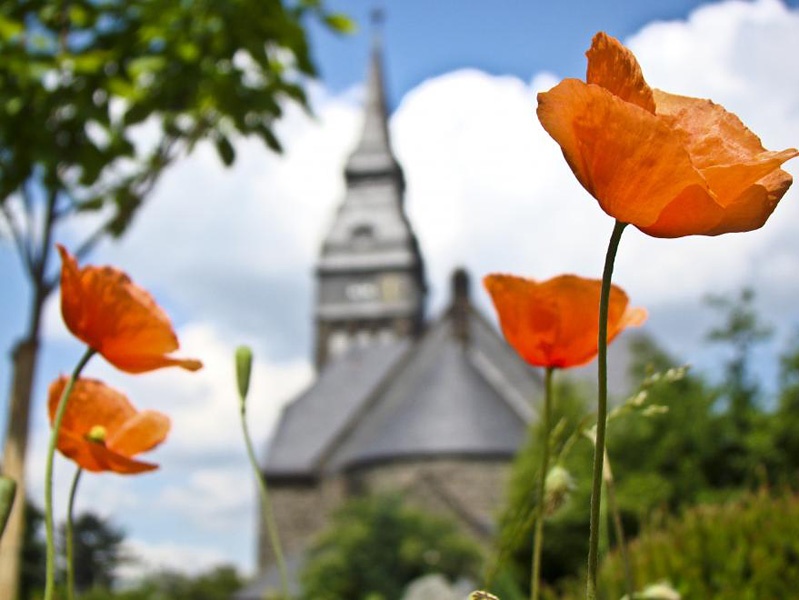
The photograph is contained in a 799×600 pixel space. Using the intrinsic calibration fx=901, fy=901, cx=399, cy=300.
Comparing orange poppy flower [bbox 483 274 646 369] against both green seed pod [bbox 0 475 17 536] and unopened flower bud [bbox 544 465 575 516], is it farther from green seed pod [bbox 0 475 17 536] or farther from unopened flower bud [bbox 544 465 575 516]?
green seed pod [bbox 0 475 17 536]

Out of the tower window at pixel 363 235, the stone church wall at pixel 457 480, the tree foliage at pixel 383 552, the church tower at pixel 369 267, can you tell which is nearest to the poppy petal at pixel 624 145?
the tree foliage at pixel 383 552

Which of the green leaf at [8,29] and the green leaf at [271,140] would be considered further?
the green leaf at [271,140]

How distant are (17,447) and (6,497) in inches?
141

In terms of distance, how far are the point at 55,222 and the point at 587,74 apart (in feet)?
15.9

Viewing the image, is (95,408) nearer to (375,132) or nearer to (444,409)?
(444,409)

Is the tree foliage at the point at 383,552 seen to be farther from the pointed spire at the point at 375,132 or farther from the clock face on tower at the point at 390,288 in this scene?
the pointed spire at the point at 375,132

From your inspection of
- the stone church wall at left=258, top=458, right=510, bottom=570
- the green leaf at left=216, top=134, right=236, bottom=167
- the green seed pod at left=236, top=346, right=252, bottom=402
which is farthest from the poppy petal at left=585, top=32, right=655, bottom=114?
the stone church wall at left=258, top=458, right=510, bottom=570

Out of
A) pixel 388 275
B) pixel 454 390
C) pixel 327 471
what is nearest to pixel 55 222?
pixel 454 390

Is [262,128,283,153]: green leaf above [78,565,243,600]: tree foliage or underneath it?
above

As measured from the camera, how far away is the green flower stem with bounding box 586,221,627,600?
0.57 metres

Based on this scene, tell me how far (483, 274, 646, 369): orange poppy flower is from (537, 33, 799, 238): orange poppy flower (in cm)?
36

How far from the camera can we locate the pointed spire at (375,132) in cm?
5456

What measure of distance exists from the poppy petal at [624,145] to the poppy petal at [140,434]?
0.62 m

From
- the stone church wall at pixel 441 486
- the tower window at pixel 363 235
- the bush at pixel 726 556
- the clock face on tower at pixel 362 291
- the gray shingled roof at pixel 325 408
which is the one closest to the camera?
the bush at pixel 726 556
